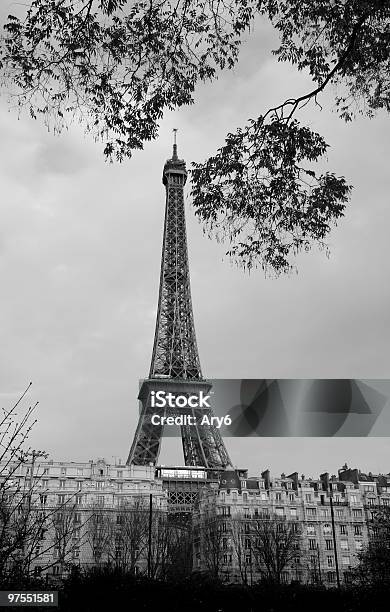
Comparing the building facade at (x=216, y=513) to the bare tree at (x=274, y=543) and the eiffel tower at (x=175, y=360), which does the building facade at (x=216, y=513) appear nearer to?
the bare tree at (x=274, y=543)

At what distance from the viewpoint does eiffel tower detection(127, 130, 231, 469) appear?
66500 millimetres

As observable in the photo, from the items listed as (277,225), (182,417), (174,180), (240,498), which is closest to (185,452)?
(182,417)

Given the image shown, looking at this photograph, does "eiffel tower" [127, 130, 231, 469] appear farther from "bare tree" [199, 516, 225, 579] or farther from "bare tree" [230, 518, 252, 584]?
"bare tree" [230, 518, 252, 584]

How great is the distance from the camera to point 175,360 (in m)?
73.9

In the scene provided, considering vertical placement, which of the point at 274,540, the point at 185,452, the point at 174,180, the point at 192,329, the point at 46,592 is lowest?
the point at 46,592

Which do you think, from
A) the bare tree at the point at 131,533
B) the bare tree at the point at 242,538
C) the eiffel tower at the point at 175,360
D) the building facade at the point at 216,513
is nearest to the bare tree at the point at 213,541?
the building facade at the point at 216,513

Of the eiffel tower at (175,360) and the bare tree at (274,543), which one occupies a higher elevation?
the eiffel tower at (175,360)

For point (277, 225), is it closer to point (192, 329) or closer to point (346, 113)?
point (346, 113)

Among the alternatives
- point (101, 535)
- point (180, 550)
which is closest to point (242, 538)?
point (180, 550)

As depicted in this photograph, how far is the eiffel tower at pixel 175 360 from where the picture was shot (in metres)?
66.5

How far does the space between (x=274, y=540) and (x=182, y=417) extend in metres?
22.9

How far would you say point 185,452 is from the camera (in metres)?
70.1

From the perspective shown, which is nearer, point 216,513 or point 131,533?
point 131,533

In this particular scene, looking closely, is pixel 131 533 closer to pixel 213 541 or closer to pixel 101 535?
pixel 101 535
